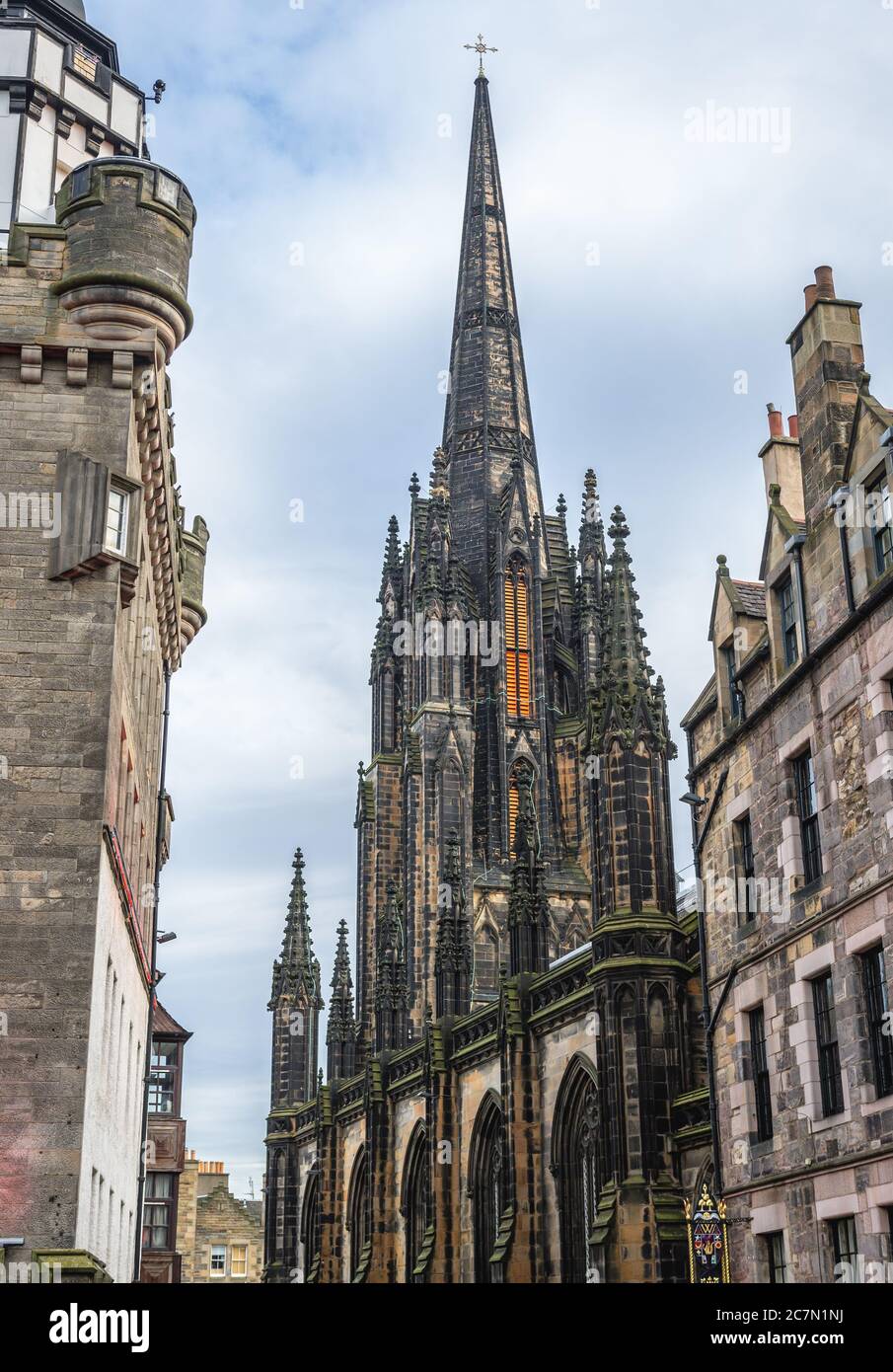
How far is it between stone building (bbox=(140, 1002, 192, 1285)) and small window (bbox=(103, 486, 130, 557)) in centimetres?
3529

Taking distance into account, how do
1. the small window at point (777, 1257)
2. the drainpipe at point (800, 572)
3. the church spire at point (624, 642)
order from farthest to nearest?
the church spire at point (624, 642) → the drainpipe at point (800, 572) → the small window at point (777, 1257)

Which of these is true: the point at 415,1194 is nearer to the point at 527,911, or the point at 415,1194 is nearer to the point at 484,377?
the point at 527,911

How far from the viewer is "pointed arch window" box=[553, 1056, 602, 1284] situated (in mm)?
34000

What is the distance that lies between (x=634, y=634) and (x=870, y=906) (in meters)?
12.5

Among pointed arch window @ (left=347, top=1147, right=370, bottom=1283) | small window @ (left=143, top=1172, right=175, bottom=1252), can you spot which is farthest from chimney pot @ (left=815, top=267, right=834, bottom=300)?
small window @ (left=143, top=1172, right=175, bottom=1252)

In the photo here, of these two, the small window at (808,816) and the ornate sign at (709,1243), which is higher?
the small window at (808,816)

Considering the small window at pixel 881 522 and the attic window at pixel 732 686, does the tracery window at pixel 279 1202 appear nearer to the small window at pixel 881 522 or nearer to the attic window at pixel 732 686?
the attic window at pixel 732 686

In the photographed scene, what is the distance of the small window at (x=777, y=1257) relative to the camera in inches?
859

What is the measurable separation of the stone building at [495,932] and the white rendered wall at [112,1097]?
8.50m

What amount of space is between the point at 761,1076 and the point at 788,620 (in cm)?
683

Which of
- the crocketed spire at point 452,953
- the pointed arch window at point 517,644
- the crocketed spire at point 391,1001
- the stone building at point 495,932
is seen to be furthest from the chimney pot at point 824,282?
the pointed arch window at point 517,644

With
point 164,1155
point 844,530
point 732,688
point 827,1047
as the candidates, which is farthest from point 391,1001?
point 844,530

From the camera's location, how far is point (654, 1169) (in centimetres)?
2758

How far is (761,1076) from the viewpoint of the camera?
23109mm
